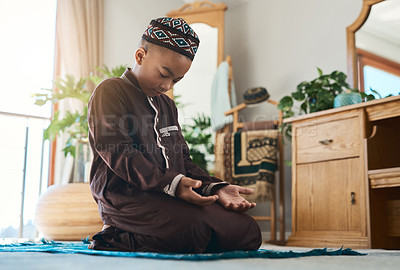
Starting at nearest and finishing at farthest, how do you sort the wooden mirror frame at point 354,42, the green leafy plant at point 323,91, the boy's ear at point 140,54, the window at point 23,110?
the boy's ear at point 140,54 < the green leafy plant at point 323,91 < the wooden mirror frame at point 354,42 < the window at point 23,110

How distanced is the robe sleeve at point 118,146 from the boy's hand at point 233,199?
0.67ft

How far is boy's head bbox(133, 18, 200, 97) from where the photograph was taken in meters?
1.45

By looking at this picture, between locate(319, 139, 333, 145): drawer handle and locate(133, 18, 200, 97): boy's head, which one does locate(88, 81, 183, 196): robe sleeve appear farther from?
locate(319, 139, 333, 145): drawer handle

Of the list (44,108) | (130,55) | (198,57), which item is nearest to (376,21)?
(198,57)

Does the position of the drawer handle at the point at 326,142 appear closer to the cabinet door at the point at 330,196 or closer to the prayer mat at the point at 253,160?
the cabinet door at the point at 330,196

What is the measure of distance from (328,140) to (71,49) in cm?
230

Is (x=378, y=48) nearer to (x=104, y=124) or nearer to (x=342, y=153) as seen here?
(x=342, y=153)

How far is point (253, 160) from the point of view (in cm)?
324

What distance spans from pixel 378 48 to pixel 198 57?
1545 mm

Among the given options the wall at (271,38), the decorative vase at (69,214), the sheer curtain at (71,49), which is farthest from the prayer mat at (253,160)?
the sheer curtain at (71,49)

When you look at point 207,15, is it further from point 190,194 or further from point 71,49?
point 190,194

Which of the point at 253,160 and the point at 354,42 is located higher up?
the point at 354,42

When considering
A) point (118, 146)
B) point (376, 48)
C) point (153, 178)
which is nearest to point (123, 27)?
point (376, 48)

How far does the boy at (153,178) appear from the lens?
1279 mm
